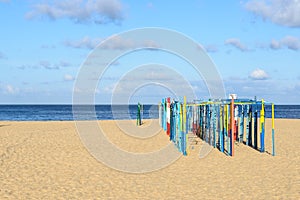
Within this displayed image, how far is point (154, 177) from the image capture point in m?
11.0

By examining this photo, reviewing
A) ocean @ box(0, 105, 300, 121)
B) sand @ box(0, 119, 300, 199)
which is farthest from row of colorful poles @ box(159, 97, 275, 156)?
ocean @ box(0, 105, 300, 121)

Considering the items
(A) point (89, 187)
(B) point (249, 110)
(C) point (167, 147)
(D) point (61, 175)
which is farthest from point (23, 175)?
(B) point (249, 110)

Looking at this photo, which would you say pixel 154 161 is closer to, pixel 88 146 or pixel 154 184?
pixel 154 184

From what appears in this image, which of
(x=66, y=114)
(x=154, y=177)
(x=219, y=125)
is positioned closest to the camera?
(x=154, y=177)

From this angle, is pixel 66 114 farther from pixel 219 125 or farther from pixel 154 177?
pixel 154 177

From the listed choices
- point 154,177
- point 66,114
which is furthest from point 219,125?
point 66,114

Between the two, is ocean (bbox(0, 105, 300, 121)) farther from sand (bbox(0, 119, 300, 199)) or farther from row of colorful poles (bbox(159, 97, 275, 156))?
sand (bbox(0, 119, 300, 199))

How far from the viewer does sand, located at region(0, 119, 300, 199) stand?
8.93 meters

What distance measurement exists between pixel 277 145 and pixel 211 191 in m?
9.90

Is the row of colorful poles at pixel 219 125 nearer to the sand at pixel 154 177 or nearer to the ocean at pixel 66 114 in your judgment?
the sand at pixel 154 177

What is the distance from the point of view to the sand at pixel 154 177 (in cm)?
893

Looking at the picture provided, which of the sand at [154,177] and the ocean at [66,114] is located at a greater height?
the ocean at [66,114]

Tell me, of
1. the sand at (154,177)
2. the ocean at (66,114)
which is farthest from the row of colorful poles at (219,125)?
the ocean at (66,114)

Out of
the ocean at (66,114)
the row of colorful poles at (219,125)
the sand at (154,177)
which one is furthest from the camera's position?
the ocean at (66,114)
